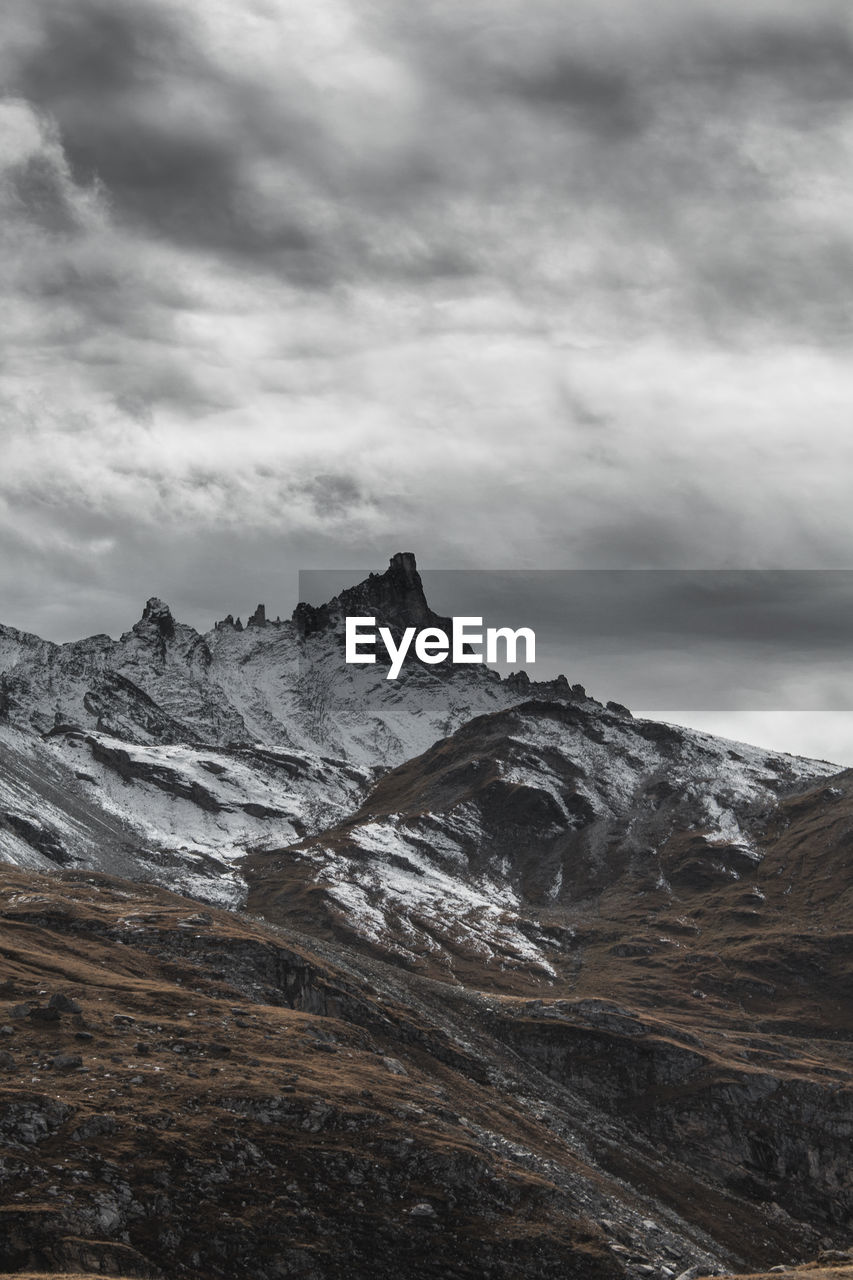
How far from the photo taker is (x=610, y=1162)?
121 m

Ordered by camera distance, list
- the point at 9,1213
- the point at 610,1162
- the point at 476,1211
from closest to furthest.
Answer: the point at 9,1213, the point at 476,1211, the point at 610,1162

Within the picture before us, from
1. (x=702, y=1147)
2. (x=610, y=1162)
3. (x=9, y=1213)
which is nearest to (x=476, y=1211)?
(x=9, y=1213)

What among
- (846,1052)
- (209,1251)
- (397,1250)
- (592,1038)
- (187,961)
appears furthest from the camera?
(846,1052)

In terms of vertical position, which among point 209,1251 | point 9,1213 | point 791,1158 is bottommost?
point 791,1158

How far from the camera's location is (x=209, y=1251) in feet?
186

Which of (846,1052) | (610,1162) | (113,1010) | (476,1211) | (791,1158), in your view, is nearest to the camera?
(476,1211)

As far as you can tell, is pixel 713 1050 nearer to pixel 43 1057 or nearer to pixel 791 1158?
pixel 791 1158

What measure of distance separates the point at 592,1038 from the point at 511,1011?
14118mm

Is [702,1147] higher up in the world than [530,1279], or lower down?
lower down

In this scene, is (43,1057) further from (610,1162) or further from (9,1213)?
(610,1162)

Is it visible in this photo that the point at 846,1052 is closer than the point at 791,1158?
No

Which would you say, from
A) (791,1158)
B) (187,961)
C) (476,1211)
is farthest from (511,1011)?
(476,1211)

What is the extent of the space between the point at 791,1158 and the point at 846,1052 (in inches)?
2505

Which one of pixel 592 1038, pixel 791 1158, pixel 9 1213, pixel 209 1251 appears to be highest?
pixel 9 1213
